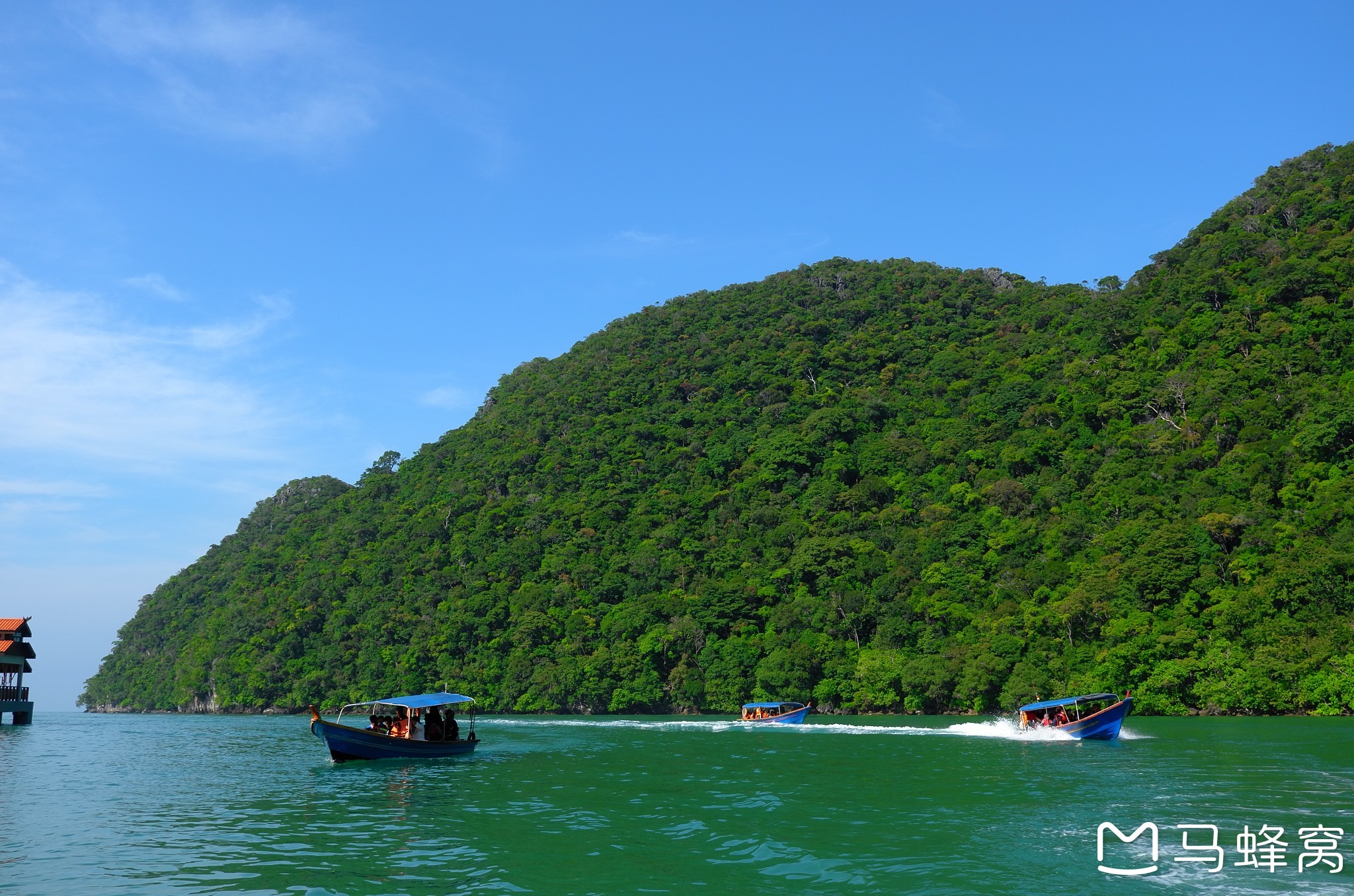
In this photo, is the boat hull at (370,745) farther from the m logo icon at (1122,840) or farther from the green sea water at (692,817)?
the m logo icon at (1122,840)

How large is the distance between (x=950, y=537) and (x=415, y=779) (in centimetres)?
5704

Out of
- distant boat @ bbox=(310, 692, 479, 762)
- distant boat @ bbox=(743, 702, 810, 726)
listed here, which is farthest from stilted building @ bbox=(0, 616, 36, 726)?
distant boat @ bbox=(743, 702, 810, 726)

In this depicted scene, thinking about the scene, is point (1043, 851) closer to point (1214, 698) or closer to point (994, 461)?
point (1214, 698)

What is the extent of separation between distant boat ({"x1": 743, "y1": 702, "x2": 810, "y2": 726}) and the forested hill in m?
5.83

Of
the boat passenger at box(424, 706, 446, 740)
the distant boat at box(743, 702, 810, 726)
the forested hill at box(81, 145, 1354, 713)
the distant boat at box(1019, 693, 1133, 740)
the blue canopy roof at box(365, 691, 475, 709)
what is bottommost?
the distant boat at box(743, 702, 810, 726)

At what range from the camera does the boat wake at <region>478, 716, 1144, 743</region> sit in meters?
44.4

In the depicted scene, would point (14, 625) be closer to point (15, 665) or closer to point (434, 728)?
point (15, 665)

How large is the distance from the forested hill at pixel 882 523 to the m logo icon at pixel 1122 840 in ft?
132

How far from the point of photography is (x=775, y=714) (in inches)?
2699

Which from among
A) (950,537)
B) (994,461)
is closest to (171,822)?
(950,537)

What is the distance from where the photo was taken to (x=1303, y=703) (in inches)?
2030

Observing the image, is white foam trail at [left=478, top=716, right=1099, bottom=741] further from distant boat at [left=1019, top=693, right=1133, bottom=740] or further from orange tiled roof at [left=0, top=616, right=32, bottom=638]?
orange tiled roof at [left=0, top=616, right=32, bottom=638]

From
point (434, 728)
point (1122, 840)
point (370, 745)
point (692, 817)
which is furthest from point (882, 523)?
point (1122, 840)

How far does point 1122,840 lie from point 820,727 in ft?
131
